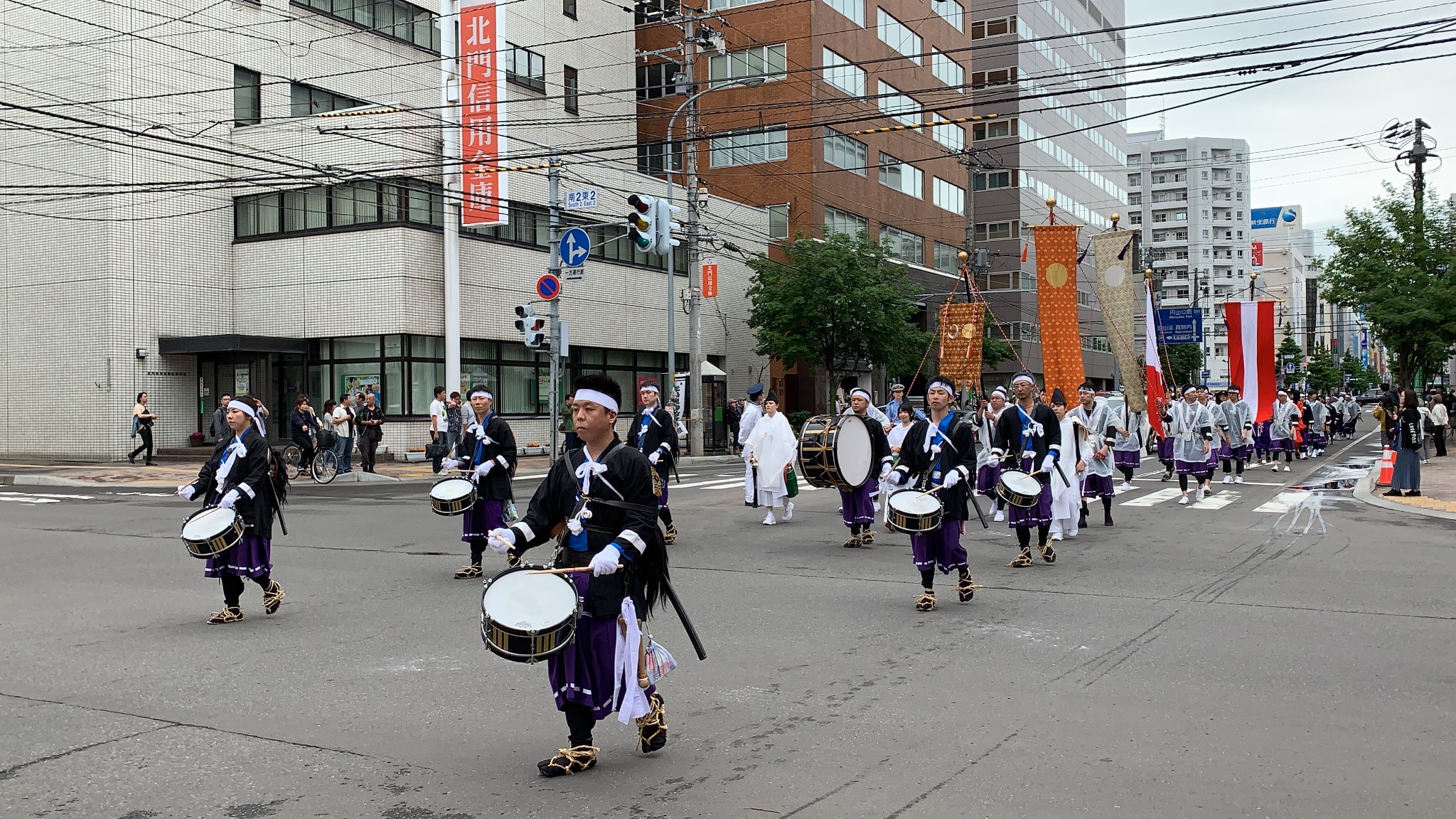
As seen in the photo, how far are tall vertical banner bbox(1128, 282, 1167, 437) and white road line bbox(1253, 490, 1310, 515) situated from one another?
97.8 inches

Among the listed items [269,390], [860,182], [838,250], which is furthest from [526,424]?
[860,182]

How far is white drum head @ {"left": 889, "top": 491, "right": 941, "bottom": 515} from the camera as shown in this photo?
28.4 feet

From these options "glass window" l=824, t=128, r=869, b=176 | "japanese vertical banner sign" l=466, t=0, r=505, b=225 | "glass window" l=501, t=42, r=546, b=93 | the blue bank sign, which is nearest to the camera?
"japanese vertical banner sign" l=466, t=0, r=505, b=225

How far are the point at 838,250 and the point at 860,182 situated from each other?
11.5m

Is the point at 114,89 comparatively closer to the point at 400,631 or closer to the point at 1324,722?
the point at 400,631

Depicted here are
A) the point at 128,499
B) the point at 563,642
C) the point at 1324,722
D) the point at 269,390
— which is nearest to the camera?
the point at 563,642

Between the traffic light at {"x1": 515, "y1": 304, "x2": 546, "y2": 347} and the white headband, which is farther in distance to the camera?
the traffic light at {"x1": 515, "y1": 304, "x2": 546, "y2": 347}

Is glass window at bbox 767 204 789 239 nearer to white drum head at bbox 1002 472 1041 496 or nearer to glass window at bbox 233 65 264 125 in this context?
glass window at bbox 233 65 264 125

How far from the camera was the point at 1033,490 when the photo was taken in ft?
34.8

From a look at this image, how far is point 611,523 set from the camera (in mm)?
5344

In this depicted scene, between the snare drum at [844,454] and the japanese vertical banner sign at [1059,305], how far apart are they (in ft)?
36.1

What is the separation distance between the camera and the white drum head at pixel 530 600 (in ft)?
16.0

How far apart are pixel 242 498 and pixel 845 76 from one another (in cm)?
4128

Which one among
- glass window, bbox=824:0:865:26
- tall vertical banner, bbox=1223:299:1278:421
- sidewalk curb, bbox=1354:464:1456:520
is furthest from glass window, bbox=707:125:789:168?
sidewalk curb, bbox=1354:464:1456:520
